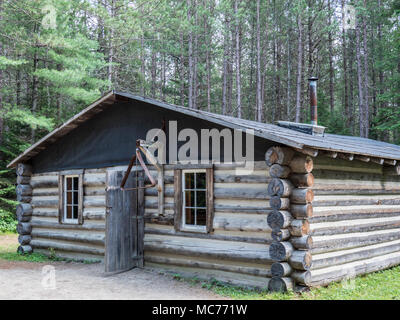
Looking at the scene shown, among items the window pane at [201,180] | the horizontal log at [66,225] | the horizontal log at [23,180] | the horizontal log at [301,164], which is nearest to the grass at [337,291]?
the window pane at [201,180]

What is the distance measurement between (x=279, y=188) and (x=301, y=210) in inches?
22.7

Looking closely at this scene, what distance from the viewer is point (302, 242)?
761cm

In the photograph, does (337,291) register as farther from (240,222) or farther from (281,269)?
(240,222)

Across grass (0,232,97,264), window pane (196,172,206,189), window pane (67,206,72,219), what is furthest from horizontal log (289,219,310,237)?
window pane (67,206,72,219)

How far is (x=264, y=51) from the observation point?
32250mm

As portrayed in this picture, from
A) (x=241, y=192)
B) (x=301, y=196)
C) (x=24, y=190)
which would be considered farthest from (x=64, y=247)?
(x=301, y=196)

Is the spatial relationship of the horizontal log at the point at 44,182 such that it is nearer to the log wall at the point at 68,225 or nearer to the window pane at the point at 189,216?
the log wall at the point at 68,225

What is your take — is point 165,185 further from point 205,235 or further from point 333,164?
point 333,164

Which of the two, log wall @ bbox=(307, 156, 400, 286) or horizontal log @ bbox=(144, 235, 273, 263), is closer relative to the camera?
horizontal log @ bbox=(144, 235, 273, 263)

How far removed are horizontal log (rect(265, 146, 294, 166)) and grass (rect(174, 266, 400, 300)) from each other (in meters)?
2.35

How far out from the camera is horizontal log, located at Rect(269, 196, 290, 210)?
7684mm

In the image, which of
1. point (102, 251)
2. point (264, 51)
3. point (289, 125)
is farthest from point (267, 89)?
point (102, 251)

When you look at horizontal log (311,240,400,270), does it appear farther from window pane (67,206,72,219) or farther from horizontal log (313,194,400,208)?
window pane (67,206,72,219)

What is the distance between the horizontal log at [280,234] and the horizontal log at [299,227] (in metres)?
0.11
